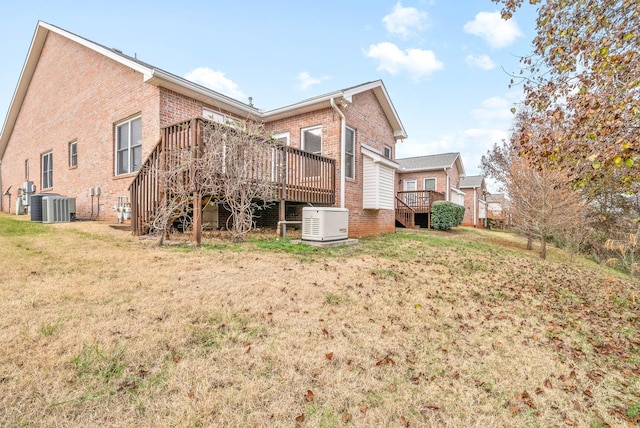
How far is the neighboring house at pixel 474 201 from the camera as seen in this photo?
2730 centimetres

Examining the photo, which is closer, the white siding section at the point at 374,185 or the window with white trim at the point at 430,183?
the white siding section at the point at 374,185

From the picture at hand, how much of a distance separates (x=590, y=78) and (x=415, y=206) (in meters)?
14.7

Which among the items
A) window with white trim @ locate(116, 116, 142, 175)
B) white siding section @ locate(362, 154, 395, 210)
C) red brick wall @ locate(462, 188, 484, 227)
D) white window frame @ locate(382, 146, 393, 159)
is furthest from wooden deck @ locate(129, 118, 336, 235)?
red brick wall @ locate(462, 188, 484, 227)

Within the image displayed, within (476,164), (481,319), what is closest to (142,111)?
(481,319)

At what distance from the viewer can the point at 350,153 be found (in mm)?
10938

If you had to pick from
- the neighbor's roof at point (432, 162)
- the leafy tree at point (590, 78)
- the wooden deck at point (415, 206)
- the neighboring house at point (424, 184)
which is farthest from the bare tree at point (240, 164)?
the neighbor's roof at point (432, 162)

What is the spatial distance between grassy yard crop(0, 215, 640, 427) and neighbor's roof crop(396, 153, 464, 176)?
16.9m

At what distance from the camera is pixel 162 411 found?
200 centimetres

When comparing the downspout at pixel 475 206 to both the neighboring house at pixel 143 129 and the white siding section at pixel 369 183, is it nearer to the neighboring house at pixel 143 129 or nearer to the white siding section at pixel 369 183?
the neighboring house at pixel 143 129

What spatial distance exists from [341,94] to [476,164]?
23.6 metres

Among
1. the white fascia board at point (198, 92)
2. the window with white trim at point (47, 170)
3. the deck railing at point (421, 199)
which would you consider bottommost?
→ the deck railing at point (421, 199)

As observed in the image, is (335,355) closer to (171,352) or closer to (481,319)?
(171,352)

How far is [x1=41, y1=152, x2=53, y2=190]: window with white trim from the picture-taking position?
522 inches

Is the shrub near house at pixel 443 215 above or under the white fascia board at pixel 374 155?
under
